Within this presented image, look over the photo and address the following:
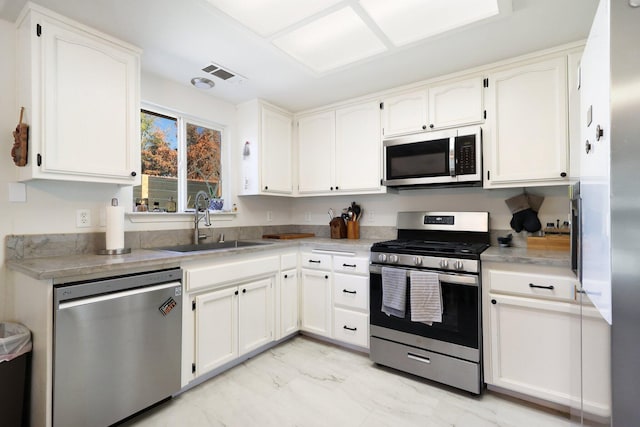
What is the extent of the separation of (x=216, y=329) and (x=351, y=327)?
1077mm

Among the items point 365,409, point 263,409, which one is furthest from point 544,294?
point 263,409

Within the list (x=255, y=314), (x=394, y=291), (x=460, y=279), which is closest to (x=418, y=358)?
(x=394, y=291)

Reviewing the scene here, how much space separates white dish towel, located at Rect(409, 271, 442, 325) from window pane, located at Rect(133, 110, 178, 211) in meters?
2.09

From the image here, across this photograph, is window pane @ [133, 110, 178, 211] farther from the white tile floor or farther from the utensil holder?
the utensil holder

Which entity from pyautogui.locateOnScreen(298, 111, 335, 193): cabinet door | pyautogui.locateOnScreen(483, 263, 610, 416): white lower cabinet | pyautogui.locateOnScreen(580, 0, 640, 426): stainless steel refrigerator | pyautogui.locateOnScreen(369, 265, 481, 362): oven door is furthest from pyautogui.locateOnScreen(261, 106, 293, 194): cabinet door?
pyautogui.locateOnScreen(580, 0, 640, 426): stainless steel refrigerator

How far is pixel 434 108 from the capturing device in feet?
8.25

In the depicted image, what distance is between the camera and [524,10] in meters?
1.70

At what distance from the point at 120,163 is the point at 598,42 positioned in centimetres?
236

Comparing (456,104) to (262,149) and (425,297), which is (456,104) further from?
(262,149)

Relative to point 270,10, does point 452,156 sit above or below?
below

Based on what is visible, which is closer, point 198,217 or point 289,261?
point 198,217

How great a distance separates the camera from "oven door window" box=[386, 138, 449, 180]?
8.02 ft

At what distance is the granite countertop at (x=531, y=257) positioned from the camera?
1.80 meters

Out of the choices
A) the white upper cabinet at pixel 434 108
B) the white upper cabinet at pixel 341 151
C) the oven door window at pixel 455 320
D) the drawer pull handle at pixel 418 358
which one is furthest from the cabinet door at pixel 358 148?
the drawer pull handle at pixel 418 358
